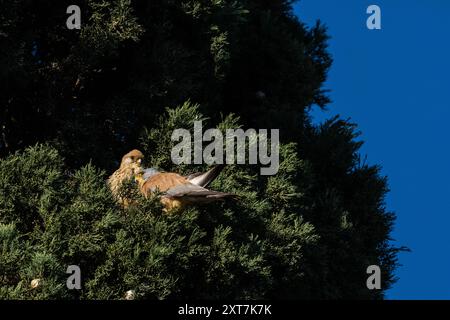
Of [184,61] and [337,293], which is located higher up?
[184,61]

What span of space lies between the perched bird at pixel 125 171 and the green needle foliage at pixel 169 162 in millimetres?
100

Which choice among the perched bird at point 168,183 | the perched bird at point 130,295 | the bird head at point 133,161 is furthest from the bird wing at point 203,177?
the perched bird at point 130,295

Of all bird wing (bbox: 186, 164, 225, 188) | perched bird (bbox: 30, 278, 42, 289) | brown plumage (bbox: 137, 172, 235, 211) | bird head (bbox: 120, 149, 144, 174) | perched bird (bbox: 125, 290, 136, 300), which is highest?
bird head (bbox: 120, 149, 144, 174)

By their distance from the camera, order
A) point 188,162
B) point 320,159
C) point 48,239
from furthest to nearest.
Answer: point 320,159 → point 188,162 → point 48,239

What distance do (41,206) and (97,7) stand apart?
233 centimetres

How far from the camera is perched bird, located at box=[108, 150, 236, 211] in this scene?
861 centimetres

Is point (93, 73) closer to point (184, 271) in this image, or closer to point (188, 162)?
point (188, 162)

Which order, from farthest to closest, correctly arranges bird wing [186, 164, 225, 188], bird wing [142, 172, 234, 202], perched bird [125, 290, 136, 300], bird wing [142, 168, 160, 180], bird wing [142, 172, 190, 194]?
bird wing [142, 168, 160, 180] → bird wing [186, 164, 225, 188] → bird wing [142, 172, 190, 194] → bird wing [142, 172, 234, 202] → perched bird [125, 290, 136, 300]

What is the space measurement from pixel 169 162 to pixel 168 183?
1.02m

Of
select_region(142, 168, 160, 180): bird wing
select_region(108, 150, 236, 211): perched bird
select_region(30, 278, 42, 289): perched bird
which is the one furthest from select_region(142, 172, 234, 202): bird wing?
select_region(30, 278, 42, 289): perched bird

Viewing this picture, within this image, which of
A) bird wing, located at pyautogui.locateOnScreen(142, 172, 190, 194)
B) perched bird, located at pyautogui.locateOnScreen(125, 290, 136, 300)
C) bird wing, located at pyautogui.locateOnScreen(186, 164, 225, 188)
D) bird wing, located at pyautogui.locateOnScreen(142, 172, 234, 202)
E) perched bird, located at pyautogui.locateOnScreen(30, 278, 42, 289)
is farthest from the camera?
bird wing, located at pyautogui.locateOnScreen(186, 164, 225, 188)

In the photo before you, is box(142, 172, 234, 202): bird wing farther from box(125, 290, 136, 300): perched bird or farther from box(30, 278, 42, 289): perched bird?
box(30, 278, 42, 289): perched bird

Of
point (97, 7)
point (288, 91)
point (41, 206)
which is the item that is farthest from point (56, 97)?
point (288, 91)

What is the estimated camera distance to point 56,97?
988 centimetres
